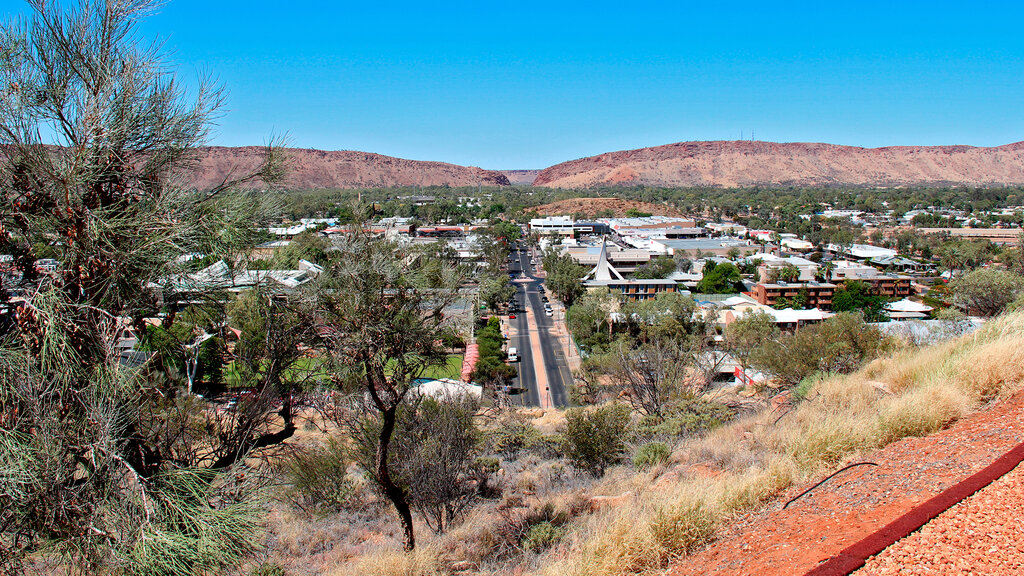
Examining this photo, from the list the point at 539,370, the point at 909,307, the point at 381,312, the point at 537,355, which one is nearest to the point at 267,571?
the point at 381,312

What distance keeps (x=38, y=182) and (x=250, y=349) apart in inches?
71.7

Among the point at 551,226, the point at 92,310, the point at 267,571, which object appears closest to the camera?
the point at 92,310

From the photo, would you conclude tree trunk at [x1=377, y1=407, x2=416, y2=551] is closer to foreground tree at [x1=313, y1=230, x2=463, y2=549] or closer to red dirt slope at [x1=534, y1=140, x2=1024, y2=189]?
foreground tree at [x1=313, y1=230, x2=463, y2=549]

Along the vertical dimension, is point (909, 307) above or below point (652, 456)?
below

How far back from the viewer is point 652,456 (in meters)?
7.59

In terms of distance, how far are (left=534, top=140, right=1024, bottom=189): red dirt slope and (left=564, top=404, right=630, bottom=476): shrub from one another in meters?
165

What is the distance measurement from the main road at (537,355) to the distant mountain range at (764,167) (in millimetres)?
131261

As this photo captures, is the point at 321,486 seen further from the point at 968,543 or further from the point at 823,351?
the point at 823,351

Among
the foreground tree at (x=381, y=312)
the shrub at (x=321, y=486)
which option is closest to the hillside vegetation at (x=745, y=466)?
the foreground tree at (x=381, y=312)

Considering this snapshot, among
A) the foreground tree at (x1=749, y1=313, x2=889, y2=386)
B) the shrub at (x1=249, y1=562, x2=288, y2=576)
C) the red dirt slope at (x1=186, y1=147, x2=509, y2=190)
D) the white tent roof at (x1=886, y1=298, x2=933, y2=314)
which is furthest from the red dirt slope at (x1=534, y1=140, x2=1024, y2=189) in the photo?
the shrub at (x1=249, y1=562, x2=288, y2=576)

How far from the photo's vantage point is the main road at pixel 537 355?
21.9 metres

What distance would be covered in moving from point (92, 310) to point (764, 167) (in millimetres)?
192610

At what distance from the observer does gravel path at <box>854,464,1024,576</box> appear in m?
2.65

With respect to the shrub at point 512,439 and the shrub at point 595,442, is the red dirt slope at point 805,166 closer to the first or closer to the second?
the shrub at point 512,439
